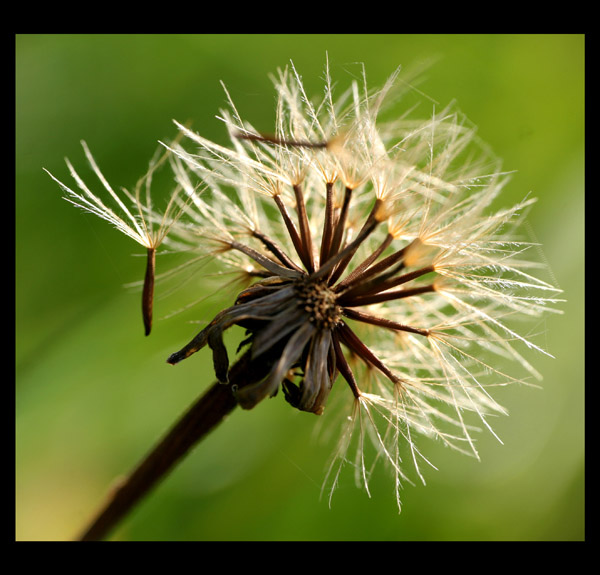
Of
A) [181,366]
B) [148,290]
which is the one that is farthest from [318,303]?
[181,366]

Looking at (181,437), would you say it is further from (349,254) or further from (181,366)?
(181,366)

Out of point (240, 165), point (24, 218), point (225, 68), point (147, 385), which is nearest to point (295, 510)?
point (147, 385)

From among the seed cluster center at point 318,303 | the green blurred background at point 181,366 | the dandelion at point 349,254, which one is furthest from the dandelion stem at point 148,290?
the green blurred background at point 181,366

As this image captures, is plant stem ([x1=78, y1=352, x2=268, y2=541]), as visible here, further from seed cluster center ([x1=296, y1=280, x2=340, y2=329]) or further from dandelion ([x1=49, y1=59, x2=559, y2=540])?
seed cluster center ([x1=296, y1=280, x2=340, y2=329])

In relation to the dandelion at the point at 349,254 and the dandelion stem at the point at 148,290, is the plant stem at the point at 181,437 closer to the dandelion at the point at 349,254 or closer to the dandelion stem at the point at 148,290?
the dandelion at the point at 349,254

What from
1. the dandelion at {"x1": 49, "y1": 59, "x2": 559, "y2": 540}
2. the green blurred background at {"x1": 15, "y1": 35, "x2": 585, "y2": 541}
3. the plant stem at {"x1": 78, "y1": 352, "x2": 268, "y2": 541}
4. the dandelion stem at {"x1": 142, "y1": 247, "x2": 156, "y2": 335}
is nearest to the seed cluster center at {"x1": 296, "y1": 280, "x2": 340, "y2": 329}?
the dandelion at {"x1": 49, "y1": 59, "x2": 559, "y2": 540}
